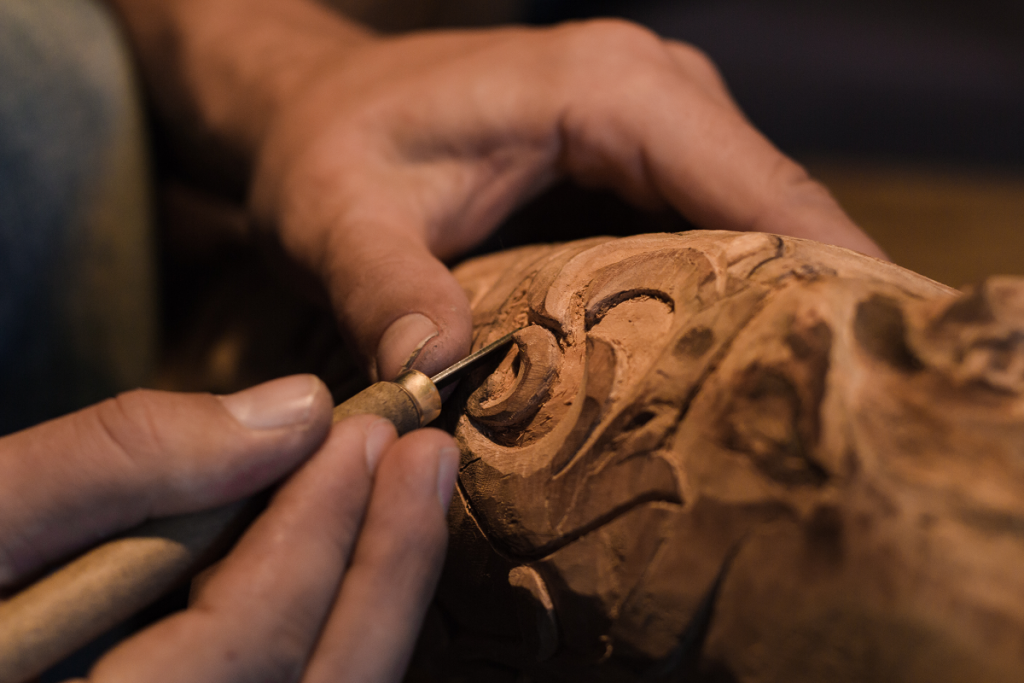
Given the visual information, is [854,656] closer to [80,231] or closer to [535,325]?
[535,325]

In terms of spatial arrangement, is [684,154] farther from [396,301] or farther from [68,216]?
[68,216]

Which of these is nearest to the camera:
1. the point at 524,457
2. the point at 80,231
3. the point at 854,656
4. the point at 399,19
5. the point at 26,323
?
the point at 854,656

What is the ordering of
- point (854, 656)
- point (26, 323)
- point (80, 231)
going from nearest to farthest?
1. point (854, 656)
2. point (26, 323)
3. point (80, 231)

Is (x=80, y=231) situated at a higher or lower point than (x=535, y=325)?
lower

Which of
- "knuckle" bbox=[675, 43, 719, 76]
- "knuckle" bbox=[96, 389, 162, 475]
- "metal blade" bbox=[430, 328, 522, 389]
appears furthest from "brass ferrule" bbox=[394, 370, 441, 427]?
"knuckle" bbox=[675, 43, 719, 76]

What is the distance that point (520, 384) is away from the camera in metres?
0.89

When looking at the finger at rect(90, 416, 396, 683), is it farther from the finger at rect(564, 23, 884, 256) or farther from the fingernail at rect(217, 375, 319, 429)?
the finger at rect(564, 23, 884, 256)

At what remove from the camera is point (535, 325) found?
3.05ft

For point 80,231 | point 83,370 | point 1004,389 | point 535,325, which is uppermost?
point 1004,389

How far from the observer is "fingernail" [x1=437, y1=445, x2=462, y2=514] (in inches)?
30.2

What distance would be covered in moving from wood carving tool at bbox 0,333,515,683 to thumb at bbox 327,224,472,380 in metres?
0.29

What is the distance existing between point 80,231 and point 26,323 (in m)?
0.27

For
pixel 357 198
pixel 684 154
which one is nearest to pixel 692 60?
pixel 684 154

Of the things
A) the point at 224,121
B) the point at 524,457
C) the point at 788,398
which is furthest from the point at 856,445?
the point at 224,121
